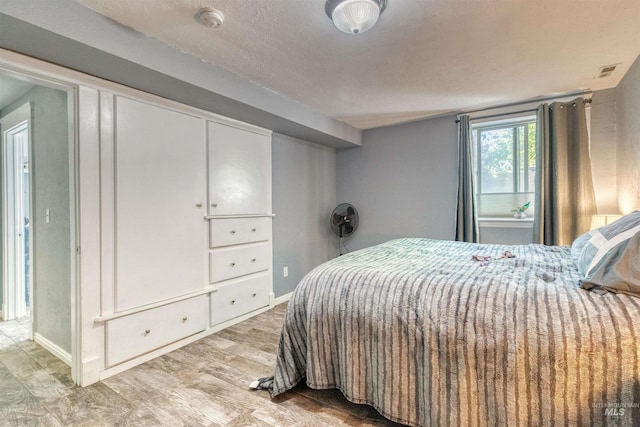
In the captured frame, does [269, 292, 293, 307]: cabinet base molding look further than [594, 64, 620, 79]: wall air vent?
Yes

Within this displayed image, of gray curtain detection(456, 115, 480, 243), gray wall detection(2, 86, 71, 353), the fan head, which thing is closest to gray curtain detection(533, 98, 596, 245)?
gray curtain detection(456, 115, 480, 243)

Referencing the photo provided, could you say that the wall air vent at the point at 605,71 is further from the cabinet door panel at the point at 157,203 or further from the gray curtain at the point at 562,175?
the cabinet door panel at the point at 157,203

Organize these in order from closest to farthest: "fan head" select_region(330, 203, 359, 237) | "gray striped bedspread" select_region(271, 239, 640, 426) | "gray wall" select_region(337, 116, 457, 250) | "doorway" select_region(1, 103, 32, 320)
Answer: "gray striped bedspread" select_region(271, 239, 640, 426) → "doorway" select_region(1, 103, 32, 320) → "gray wall" select_region(337, 116, 457, 250) → "fan head" select_region(330, 203, 359, 237)

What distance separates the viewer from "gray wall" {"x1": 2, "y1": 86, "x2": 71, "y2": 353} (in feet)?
6.62

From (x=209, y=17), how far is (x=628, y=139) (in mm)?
3128

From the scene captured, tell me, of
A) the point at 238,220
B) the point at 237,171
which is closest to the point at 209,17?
the point at 237,171

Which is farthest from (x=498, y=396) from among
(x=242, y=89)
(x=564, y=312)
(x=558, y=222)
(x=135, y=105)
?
(x=135, y=105)

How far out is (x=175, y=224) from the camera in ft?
7.61

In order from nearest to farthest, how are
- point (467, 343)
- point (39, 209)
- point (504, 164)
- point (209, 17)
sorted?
point (467, 343) < point (209, 17) < point (39, 209) < point (504, 164)

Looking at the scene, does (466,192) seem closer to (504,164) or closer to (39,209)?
(504,164)

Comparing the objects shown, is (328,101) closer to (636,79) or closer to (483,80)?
(483,80)

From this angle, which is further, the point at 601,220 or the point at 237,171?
the point at 237,171

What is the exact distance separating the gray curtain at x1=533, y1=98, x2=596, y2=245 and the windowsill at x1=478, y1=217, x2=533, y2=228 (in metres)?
0.19

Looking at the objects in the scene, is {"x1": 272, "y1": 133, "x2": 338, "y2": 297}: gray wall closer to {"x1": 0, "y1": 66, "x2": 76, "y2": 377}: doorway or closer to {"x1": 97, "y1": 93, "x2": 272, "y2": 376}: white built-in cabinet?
{"x1": 97, "y1": 93, "x2": 272, "y2": 376}: white built-in cabinet
